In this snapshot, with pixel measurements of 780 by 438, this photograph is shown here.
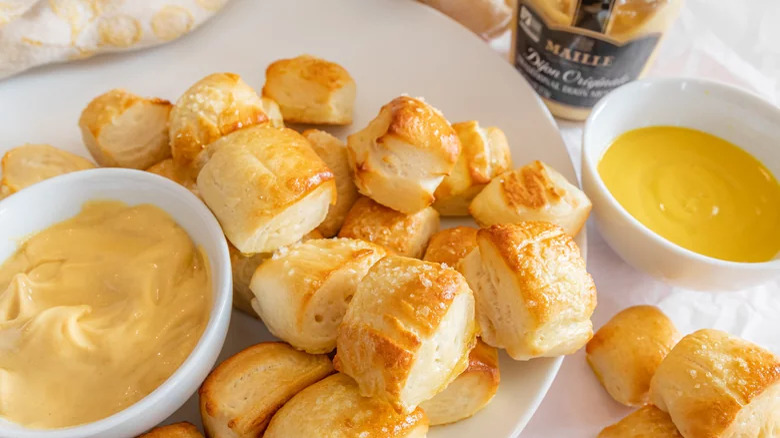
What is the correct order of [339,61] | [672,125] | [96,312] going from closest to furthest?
[96,312] < [672,125] < [339,61]

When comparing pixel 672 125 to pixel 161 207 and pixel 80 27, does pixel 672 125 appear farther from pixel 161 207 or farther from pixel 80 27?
pixel 80 27

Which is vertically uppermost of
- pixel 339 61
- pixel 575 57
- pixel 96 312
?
pixel 575 57

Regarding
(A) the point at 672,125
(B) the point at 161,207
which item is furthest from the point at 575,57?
(B) the point at 161,207

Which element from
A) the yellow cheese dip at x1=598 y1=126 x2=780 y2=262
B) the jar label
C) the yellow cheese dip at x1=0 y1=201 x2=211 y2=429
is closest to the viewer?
the yellow cheese dip at x1=0 y1=201 x2=211 y2=429

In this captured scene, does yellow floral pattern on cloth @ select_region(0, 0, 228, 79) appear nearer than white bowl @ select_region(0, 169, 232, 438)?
No

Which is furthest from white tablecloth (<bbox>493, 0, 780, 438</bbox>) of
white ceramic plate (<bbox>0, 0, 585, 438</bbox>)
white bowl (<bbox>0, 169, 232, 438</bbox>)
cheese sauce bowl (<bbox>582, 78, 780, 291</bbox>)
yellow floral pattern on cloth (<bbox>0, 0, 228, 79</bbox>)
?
yellow floral pattern on cloth (<bbox>0, 0, 228, 79</bbox>)

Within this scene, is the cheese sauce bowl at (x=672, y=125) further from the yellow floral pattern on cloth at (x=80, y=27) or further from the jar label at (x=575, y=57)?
the yellow floral pattern on cloth at (x=80, y=27)

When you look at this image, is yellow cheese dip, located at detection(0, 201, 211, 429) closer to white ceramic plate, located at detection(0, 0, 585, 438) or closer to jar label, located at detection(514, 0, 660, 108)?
white ceramic plate, located at detection(0, 0, 585, 438)
